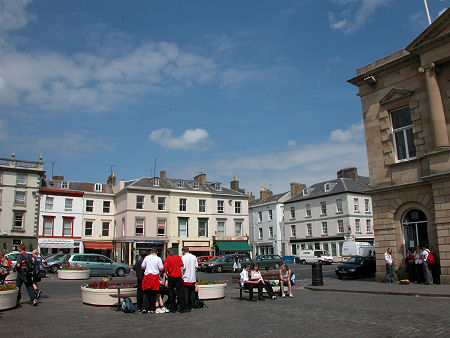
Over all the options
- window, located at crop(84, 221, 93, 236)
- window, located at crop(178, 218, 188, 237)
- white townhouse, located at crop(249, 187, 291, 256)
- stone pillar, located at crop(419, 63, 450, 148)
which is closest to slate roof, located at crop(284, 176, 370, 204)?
white townhouse, located at crop(249, 187, 291, 256)

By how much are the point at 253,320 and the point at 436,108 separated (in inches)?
514

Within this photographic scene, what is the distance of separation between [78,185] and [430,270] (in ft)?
144

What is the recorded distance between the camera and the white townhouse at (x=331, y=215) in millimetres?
50625

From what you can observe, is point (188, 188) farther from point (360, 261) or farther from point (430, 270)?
point (430, 270)

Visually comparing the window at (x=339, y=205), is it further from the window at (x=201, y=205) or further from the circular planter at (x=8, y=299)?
the circular planter at (x=8, y=299)

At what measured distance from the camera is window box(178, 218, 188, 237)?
48906 millimetres

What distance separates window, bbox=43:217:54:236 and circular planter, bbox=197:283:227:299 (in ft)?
123

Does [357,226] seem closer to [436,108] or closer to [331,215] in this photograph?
[331,215]

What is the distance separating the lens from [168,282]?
1161 cm

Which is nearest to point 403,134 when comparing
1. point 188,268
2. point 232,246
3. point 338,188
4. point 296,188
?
point 188,268

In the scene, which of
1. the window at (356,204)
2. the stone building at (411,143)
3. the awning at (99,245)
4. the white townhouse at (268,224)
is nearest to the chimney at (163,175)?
the awning at (99,245)

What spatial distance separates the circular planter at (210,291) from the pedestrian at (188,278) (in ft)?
6.32

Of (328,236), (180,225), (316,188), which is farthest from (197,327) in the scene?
(316,188)

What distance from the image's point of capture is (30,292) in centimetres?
1216
